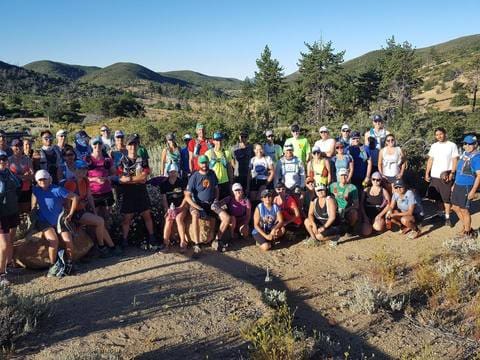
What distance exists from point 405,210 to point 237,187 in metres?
2.95

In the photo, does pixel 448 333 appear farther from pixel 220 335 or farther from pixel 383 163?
pixel 383 163

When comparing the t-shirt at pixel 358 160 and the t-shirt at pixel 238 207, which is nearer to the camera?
the t-shirt at pixel 238 207

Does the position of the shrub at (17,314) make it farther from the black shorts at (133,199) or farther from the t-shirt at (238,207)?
the t-shirt at (238,207)

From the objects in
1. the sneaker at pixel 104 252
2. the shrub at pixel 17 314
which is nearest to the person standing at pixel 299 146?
the sneaker at pixel 104 252

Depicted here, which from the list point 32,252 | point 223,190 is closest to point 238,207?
point 223,190

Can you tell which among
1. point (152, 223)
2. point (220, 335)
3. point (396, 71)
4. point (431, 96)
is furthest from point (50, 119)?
point (431, 96)

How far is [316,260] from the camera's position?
6.82m

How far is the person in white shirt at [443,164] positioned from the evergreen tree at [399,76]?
3061 cm

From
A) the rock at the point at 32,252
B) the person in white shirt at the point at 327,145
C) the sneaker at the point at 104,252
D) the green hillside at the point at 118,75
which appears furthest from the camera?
the green hillside at the point at 118,75

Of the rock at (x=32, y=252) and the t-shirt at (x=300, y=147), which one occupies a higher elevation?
the t-shirt at (x=300, y=147)

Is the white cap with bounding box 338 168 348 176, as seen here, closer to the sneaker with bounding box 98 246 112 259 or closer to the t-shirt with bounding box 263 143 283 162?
the t-shirt with bounding box 263 143 283 162

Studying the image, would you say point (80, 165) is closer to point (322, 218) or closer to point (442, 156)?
point (322, 218)

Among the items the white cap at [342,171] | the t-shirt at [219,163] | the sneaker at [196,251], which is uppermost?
the t-shirt at [219,163]

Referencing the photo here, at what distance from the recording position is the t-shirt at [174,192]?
299 inches
